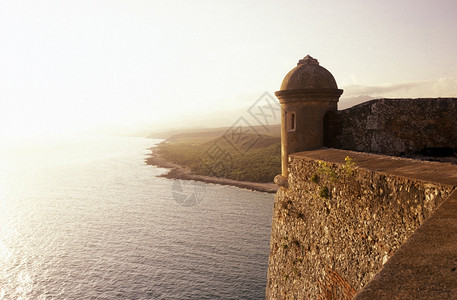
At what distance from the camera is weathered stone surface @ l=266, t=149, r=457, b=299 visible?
5.32 metres

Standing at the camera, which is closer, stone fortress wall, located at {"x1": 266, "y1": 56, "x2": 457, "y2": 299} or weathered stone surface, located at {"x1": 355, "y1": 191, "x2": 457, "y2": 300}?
weathered stone surface, located at {"x1": 355, "y1": 191, "x2": 457, "y2": 300}

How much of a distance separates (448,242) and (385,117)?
9268 mm

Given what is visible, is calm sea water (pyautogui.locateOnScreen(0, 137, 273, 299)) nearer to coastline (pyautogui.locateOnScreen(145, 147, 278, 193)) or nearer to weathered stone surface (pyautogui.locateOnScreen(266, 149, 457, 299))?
coastline (pyautogui.locateOnScreen(145, 147, 278, 193))

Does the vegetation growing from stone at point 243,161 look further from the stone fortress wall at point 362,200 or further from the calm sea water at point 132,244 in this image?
the stone fortress wall at point 362,200

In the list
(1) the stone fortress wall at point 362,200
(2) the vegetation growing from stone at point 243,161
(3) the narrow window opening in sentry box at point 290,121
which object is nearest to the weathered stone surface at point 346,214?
(1) the stone fortress wall at point 362,200

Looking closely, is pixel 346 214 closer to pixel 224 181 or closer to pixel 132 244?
pixel 132 244

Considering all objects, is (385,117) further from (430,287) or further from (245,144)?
(245,144)

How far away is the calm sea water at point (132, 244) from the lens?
24.6 meters

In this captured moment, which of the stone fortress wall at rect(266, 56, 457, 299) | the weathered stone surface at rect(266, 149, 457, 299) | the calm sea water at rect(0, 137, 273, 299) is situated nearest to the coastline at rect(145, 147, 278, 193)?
the calm sea water at rect(0, 137, 273, 299)

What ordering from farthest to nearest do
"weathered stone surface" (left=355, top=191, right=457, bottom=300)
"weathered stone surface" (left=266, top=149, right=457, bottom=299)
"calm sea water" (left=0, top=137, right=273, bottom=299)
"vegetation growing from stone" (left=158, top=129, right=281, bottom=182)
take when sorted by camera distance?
"vegetation growing from stone" (left=158, top=129, right=281, bottom=182) < "calm sea water" (left=0, top=137, right=273, bottom=299) < "weathered stone surface" (left=266, top=149, right=457, bottom=299) < "weathered stone surface" (left=355, top=191, right=457, bottom=300)

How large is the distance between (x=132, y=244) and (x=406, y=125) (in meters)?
28.5

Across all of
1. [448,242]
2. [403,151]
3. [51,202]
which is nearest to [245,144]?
[51,202]

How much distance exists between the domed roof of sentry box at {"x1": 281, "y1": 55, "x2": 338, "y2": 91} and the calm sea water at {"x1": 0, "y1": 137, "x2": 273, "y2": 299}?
56.8 ft

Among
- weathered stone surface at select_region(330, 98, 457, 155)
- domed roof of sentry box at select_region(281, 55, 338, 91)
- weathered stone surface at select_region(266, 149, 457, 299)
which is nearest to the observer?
weathered stone surface at select_region(266, 149, 457, 299)
